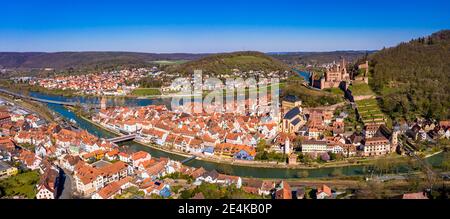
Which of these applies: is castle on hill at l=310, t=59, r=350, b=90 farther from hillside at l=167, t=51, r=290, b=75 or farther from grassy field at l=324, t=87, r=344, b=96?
hillside at l=167, t=51, r=290, b=75

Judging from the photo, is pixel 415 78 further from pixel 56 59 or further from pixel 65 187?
pixel 56 59

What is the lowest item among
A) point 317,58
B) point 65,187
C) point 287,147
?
point 65,187

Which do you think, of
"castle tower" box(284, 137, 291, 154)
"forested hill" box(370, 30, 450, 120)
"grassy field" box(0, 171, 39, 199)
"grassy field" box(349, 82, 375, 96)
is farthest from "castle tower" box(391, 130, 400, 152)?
"grassy field" box(0, 171, 39, 199)

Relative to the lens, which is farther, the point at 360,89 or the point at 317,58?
the point at 317,58

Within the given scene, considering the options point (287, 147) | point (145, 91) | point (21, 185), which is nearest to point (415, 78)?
point (287, 147)

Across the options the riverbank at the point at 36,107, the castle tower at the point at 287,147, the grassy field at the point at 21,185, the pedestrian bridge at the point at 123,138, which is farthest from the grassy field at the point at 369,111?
the riverbank at the point at 36,107
